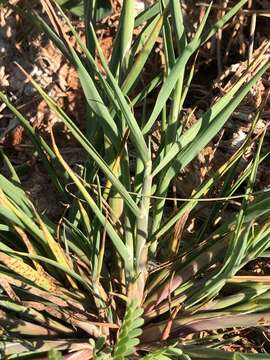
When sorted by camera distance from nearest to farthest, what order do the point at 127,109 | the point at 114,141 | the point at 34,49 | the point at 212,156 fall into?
the point at 127,109
the point at 114,141
the point at 212,156
the point at 34,49

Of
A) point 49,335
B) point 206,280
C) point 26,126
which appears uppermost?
point 26,126

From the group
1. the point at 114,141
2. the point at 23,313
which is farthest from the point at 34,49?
the point at 23,313

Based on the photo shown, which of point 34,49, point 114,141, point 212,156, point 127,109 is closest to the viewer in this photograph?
point 127,109

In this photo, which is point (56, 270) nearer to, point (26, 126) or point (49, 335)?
point (49, 335)

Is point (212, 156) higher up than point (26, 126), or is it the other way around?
point (26, 126)

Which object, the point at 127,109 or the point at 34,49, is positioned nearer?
the point at 127,109

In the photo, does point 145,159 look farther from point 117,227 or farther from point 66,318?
point 66,318
